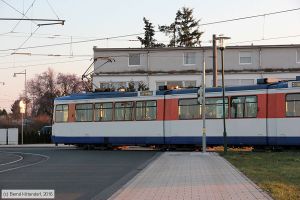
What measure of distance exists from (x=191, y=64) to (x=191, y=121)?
2573 centimetres

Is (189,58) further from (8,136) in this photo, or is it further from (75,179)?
(75,179)

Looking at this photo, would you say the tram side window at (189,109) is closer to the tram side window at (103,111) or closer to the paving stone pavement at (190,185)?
the tram side window at (103,111)

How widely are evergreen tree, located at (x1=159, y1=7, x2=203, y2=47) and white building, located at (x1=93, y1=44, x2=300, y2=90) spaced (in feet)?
125

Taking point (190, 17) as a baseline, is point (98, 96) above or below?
below

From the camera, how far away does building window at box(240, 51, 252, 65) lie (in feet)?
182

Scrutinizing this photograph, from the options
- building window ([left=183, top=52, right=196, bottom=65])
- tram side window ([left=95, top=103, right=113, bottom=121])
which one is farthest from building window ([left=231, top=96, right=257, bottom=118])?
building window ([left=183, top=52, right=196, bottom=65])

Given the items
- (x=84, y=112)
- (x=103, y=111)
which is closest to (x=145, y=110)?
(x=103, y=111)

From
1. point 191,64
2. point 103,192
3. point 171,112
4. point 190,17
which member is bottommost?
point 103,192

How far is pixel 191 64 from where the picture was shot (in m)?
56.7

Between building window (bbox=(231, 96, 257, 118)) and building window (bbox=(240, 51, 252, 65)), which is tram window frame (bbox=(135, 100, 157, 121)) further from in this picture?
building window (bbox=(240, 51, 252, 65))

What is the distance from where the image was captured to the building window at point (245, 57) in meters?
55.5

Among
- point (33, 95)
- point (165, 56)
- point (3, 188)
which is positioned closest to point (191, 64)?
point (165, 56)

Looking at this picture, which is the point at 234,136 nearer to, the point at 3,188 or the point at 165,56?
the point at 3,188

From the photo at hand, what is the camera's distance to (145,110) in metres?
33.3
